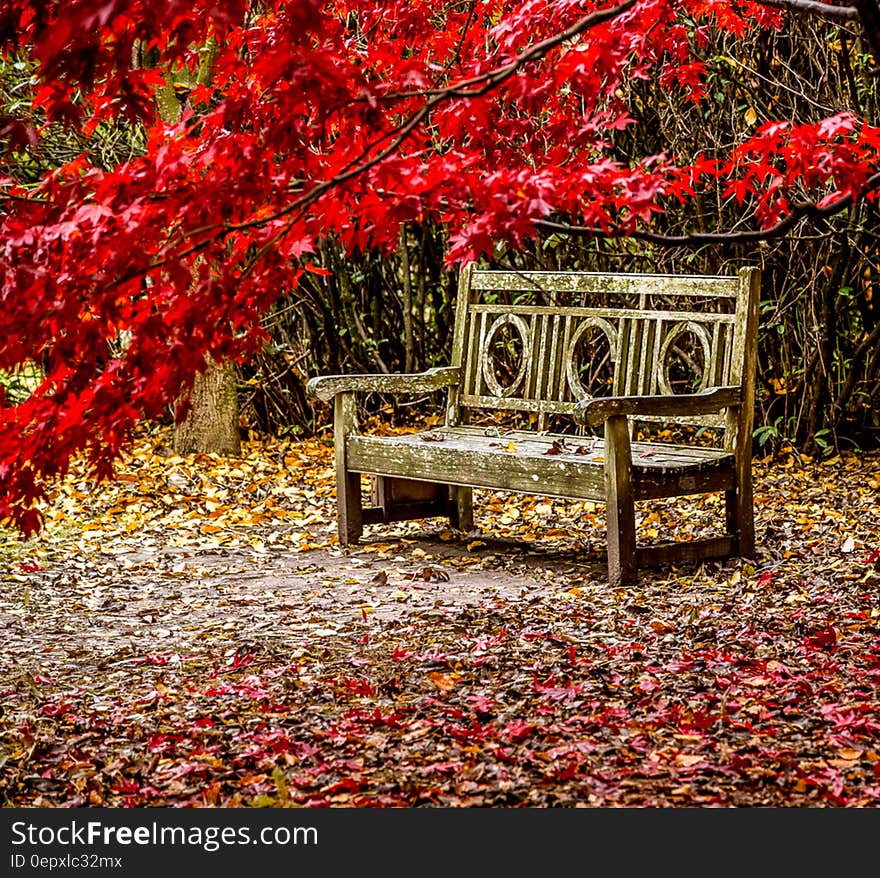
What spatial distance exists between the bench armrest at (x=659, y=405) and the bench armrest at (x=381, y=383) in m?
1.10

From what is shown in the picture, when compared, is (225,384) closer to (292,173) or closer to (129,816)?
(292,173)

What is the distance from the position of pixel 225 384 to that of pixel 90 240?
15.1 ft

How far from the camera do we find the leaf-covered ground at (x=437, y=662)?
9.68 ft

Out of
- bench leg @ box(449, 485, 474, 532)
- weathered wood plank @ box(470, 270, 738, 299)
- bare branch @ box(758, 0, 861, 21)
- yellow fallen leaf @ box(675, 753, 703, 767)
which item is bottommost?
yellow fallen leaf @ box(675, 753, 703, 767)

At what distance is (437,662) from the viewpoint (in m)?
3.86

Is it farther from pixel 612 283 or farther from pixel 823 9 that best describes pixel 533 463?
pixel 823 9

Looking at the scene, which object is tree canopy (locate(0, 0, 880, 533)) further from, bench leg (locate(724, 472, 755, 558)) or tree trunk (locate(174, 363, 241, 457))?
tree trunk (locate(174, 363, 241, 457))

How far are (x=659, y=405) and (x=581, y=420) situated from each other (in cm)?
36

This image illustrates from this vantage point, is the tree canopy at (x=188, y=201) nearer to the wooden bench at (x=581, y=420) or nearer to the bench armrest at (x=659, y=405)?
the bench armrest at (x=659, y=405)

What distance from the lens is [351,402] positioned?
5.65 m

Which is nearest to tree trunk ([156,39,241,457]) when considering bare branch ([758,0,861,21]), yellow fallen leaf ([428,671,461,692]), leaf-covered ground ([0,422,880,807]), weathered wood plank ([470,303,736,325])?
leaf-covered ground ([0,422,880,807])

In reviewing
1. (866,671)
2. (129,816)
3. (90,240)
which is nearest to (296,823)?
(129,816)

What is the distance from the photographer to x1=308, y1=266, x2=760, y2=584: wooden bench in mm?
4781

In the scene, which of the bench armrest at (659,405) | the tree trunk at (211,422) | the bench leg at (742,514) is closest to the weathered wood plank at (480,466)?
the bench armrest at (659,405)
